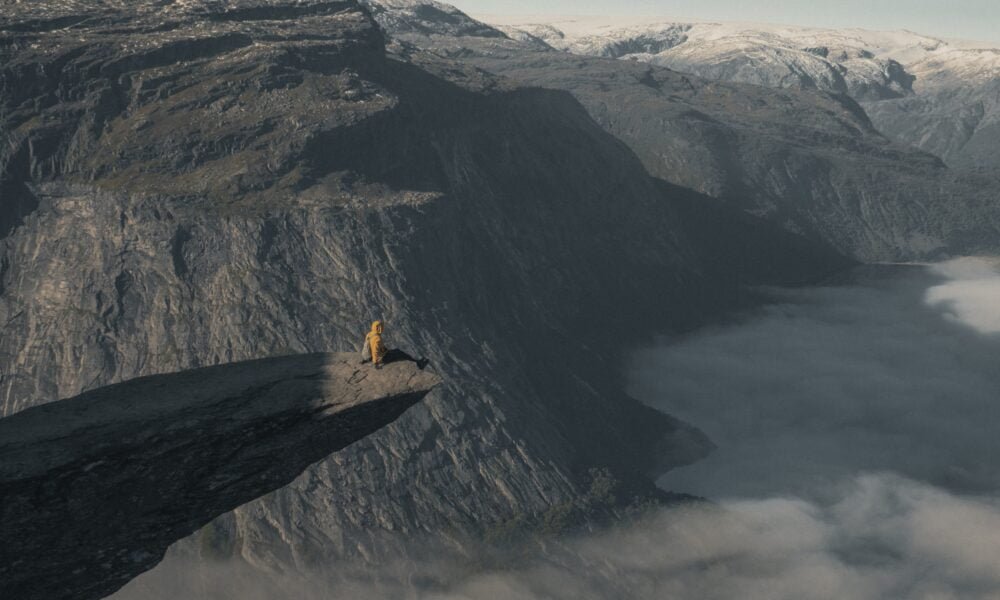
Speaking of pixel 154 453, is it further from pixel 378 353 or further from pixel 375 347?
pixel 378 353

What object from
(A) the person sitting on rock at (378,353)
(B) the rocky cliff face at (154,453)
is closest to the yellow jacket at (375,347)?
(A) the person sitting on rock at (378,353)

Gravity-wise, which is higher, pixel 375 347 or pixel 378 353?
pixel 375 347

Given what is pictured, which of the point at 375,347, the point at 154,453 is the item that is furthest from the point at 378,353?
the point at 154,453

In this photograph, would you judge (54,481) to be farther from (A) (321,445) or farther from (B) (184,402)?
(A) (321,445)

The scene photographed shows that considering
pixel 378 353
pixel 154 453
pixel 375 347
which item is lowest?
pixel 154 453

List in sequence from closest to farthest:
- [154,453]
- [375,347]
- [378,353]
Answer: [154,453] < [375,347] < [378,353]

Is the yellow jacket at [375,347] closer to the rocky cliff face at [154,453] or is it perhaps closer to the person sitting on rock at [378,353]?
the person sitting on rock at [378,353]

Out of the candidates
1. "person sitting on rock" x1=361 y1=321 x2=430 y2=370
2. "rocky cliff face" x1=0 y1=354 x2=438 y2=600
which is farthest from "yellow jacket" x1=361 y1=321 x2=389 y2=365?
"rocky cliff face" x1=0 y1=354 x2=438 y2=600

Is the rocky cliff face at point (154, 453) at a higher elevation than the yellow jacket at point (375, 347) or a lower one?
lower

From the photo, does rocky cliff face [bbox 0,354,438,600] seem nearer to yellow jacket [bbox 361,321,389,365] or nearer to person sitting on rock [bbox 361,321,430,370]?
person sitting on rock [bbox 361,321,430,370]
